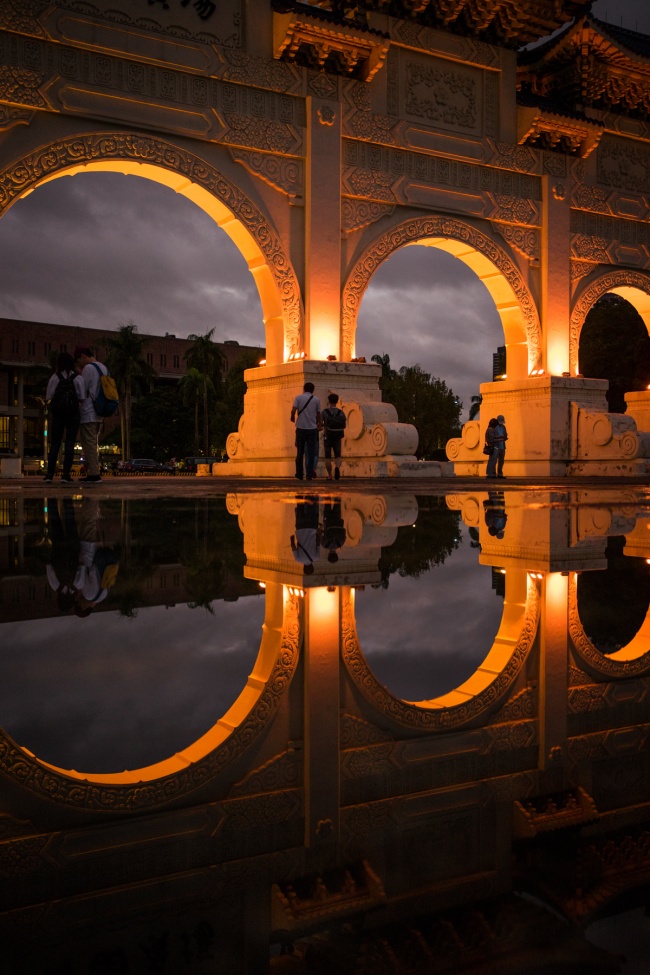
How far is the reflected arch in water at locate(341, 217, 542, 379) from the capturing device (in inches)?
547

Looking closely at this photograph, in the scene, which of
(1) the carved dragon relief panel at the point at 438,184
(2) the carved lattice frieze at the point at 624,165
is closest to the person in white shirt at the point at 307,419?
(1) the carved dragon relief panel at the point at 438,184

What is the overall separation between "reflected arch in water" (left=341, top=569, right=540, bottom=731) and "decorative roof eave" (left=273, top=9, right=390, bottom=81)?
13.3 m

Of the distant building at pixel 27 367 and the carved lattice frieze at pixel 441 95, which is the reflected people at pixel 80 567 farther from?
the distant building at pixel 27 367

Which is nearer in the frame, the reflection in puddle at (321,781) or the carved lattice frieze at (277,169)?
the reflection in puddle at (321,781)

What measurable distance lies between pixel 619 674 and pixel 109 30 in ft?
42.3

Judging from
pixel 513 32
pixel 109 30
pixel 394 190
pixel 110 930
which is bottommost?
pixel 110 930

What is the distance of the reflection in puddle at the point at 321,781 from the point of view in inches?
24.0

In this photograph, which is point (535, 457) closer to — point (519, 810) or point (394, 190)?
point (394, 190)

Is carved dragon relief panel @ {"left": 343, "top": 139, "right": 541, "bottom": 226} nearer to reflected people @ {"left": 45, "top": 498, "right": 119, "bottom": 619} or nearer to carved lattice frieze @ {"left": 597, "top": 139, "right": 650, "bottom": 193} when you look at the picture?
carved lattice frieze @ {"left": 597, "top": 139, "right": 650, "bottom": 193}

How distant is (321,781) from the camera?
3.08 feet

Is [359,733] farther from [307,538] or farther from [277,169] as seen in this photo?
[277,169]

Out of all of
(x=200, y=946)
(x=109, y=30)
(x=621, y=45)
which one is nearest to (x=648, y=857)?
(x=200, y=946)

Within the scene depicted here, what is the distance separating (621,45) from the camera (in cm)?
1614

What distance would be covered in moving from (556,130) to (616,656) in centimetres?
1648
